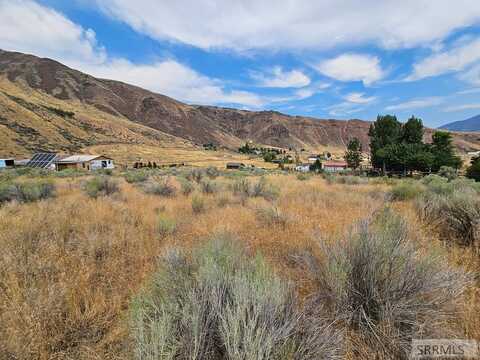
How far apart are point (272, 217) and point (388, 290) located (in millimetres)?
3101

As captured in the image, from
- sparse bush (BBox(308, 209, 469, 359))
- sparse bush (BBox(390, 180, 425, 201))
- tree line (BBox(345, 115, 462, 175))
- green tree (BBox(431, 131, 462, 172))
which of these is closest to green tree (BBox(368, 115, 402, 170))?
tree line (BBox(345, 115, 462, 175))

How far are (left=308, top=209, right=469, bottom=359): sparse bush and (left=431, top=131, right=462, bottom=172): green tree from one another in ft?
159

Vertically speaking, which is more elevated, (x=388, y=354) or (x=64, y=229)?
(x=64, y=229)

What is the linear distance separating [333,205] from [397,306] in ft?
15.7

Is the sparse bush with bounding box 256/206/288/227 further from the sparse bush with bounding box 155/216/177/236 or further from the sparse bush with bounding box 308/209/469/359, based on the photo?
the sparse bush with bounding box 308/209/469/359

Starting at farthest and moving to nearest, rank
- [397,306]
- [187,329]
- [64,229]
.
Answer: [64,229] < [397,306] < [187,329]

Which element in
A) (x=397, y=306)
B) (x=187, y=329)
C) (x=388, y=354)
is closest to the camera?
(x=187, y=329)

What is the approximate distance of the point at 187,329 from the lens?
166cm

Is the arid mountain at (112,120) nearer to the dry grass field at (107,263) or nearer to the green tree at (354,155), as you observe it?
the dry grass field at (107,263)

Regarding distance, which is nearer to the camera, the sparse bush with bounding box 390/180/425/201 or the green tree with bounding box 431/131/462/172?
the sparse bush with bounding box 390/180/425/201

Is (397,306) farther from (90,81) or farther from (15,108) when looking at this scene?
(90,81)

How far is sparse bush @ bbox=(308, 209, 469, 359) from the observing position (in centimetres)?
194

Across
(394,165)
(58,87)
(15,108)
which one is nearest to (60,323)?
(394,165)

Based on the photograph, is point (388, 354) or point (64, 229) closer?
point (388, 354)
